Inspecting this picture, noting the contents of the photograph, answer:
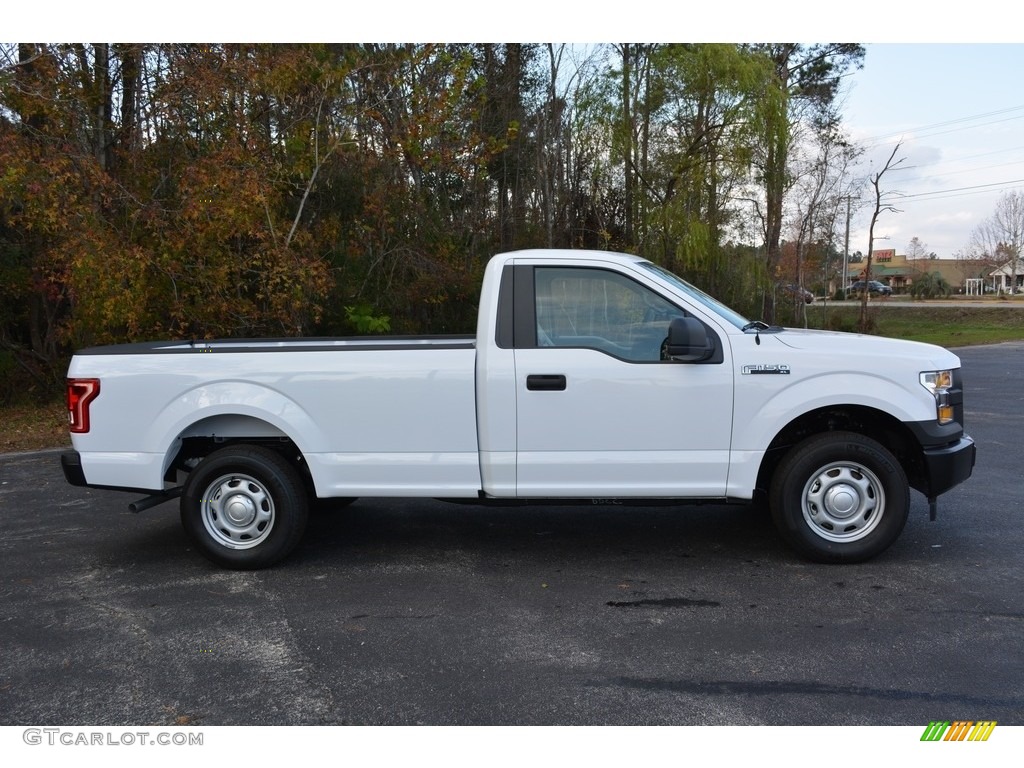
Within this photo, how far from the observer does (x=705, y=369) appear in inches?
212

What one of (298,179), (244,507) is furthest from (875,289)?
(244,507)

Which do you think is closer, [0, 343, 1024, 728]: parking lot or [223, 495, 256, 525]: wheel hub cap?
[0, 343, 1024, 728]: parking lot

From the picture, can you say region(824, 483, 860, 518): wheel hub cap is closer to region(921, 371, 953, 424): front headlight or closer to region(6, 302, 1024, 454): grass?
region(921, 371, 953, 424): front headlight

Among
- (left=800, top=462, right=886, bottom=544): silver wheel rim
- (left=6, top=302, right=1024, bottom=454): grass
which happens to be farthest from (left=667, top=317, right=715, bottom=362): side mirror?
(left=6, top=302, right=1024, bottom=454): grass

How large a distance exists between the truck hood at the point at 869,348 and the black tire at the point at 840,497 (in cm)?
54

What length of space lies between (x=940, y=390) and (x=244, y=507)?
456 centimetres

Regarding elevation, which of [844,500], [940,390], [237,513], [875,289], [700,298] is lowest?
[237,513]

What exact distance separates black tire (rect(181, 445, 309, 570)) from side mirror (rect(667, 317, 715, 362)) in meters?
2.61

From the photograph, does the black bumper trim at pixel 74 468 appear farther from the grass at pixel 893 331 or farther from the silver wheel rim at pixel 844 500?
the grass at pixel 893 331

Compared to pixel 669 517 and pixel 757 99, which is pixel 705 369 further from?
pixel 757 99

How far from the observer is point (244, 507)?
5.70 meters

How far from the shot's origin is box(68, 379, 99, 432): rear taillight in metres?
5.64
